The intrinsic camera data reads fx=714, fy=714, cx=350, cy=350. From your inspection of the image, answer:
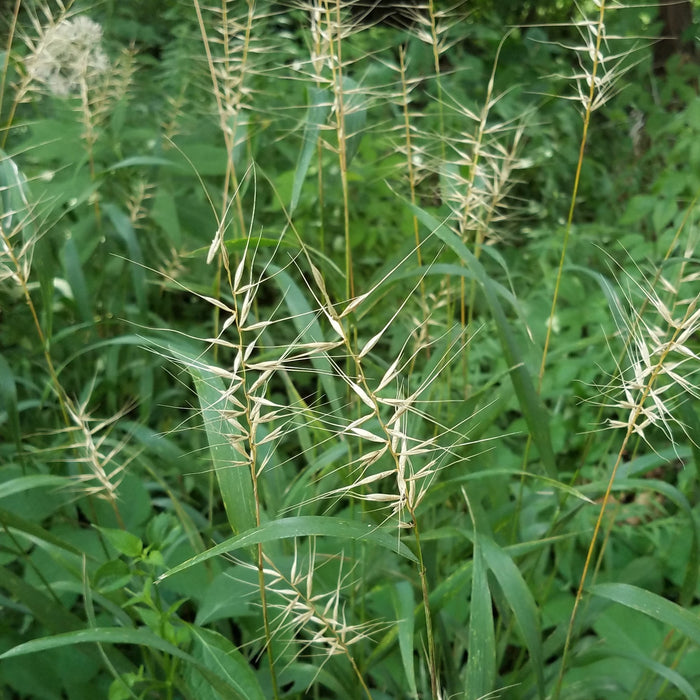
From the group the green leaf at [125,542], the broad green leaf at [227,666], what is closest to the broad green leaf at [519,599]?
the broad green leaf at [227,666]

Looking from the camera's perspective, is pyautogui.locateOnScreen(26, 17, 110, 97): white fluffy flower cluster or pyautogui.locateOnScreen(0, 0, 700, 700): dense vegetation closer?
pyautogui.locateOnScreen(0, 0, 700, 700): dense vegetation

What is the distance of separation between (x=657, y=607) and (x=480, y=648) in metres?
0.19

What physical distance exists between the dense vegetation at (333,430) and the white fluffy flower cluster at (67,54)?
0.02 meters

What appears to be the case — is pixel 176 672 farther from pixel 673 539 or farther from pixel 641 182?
pixel 641 182

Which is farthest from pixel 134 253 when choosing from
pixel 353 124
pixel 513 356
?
pixel 513 356

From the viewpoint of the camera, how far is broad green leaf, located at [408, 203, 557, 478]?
Result: 33.4 inches

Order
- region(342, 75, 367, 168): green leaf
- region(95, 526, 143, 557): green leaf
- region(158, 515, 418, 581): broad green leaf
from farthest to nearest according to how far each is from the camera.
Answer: region(342, 75, 367, 168): green leaf < region(95, 526, 143, 557): green leaf < region(158, 515, 418, 581): broad green leaf

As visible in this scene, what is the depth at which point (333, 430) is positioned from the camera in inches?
35.7

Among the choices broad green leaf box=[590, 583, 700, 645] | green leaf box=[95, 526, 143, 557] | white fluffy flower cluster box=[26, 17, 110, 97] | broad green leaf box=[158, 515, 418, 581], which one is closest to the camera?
broad green leaf box=[158, 515, 418, 581]

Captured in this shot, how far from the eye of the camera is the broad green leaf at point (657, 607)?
0.70 m

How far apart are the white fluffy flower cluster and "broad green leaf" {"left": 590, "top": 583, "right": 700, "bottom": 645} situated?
3.70ft

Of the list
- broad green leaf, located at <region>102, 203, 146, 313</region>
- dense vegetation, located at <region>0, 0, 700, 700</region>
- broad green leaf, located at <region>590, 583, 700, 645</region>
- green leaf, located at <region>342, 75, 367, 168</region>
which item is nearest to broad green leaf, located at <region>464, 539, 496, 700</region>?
dense vegetation, located at <region>0, 0, 700, 700</region>

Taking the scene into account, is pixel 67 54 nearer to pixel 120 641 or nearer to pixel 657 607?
pixel 120 641

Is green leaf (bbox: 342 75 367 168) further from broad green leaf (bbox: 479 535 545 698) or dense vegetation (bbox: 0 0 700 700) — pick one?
broad green leaf (bbox: 479 535 545 698)
